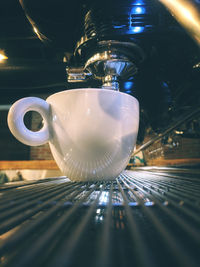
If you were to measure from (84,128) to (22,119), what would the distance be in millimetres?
83

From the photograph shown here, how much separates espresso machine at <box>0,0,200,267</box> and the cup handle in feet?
0.20

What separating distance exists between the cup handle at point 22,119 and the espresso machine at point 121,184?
0.20ft

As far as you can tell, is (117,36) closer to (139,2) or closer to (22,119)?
(139,2)

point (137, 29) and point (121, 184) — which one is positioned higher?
point (137, 29)

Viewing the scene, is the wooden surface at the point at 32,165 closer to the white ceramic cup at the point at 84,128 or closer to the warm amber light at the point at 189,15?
the white ceramic cup at the point at 84,128

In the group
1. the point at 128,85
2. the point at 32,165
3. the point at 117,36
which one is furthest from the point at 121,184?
the point at 32,165

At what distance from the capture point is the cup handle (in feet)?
0.88

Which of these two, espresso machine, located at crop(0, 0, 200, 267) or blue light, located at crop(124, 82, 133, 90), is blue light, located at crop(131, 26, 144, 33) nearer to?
espresso machine, located at crop(0, 0, 200, 267)

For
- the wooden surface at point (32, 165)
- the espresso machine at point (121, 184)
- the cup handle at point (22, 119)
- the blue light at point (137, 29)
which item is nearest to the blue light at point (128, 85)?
the espresso machine at point (121, 184)

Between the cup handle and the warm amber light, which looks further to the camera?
the cup handle

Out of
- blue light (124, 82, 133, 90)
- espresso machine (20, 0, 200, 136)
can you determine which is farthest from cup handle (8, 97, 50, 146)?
blue light (124, 82, 133, 90)

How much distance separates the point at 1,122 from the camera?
11.4 ft

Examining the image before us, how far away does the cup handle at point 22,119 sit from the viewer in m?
0.27

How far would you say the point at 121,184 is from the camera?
0.25 meters
